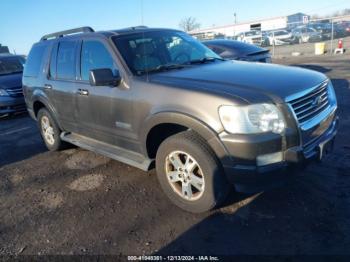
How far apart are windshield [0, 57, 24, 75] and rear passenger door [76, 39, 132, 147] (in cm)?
699

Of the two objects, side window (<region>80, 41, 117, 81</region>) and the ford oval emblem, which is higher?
side window (<region>80, 41, 117, 81</region>)

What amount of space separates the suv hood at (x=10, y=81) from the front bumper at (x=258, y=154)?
8348 millimetres

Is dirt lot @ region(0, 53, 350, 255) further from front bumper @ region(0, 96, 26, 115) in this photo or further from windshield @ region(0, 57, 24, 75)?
windshield @ region(0, 57, 24, 75)

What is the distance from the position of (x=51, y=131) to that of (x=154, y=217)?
3.13 meters

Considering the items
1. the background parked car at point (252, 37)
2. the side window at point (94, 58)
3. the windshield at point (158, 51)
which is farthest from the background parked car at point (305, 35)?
the side window at point (94, 58)

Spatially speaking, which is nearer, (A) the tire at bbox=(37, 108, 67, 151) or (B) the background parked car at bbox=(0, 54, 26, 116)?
(A) the tire at bbox=(37, 108, 67, 151)

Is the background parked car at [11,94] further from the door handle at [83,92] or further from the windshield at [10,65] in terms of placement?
the door handle at [83,92]

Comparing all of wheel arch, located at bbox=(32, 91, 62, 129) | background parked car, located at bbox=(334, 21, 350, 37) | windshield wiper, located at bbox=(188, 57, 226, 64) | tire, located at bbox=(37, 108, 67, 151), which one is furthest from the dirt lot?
background parked car, located at bbox=(334, 21, 350, 37)

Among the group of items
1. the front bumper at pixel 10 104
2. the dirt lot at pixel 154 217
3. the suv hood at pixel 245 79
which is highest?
the suv hood at pixel 245 79

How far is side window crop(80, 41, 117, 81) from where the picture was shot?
4.33 meters

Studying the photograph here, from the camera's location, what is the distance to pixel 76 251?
3.25 meters

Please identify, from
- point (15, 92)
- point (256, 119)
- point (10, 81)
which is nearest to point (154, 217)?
point (256, 119)

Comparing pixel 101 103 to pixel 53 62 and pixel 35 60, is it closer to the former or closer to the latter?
pixel 53 62

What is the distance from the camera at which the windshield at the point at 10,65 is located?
10.8m
